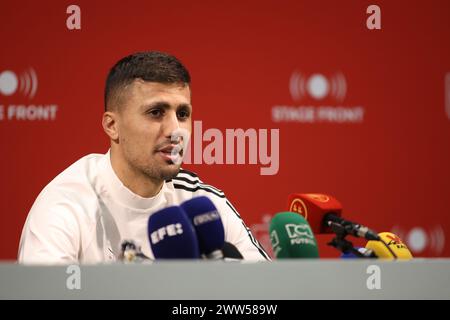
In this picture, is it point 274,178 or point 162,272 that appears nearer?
point 162,272

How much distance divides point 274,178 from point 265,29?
0.80 meters

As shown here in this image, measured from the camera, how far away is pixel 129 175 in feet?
7.42

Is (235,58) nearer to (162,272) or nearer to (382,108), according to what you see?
(382,108)

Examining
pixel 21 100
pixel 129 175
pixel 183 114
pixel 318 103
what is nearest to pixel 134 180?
pixel 129 175

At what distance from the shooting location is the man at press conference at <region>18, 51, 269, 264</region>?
6.66 feet

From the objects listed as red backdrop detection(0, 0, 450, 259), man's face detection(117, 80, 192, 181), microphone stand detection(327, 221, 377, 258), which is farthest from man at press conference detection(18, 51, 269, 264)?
red backdrop detection(0, 0, 450, 259)

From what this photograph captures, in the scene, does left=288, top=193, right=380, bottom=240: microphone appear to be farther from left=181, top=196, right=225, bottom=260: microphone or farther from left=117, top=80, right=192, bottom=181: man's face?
left=117, top=80, right=192, bottom=181: man's face

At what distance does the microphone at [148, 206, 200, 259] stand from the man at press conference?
0.78m

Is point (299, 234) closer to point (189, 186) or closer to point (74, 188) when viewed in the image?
point (74, 188)

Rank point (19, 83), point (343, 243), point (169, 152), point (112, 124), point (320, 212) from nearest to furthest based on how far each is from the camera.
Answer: point (343, 243) < point (320, 212) < point (169, 152) < point (112, 124) < point (19, 83)

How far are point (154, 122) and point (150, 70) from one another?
186 millimetres

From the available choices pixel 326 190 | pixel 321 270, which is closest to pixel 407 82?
pixel 326 190

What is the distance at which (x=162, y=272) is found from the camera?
0.99 m

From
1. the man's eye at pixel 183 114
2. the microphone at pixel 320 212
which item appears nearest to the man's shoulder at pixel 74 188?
the man's eye at pixel 183 114
